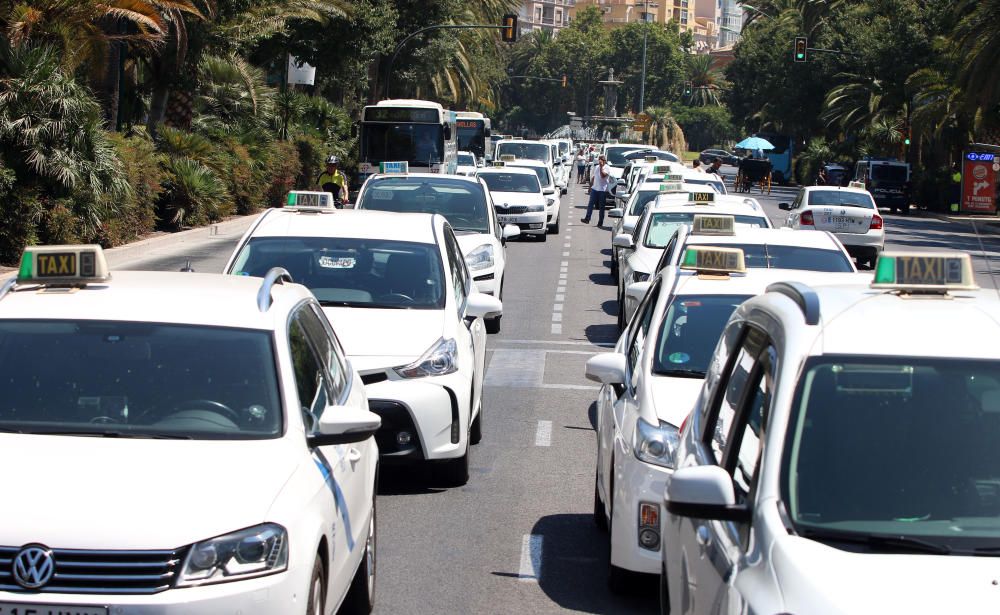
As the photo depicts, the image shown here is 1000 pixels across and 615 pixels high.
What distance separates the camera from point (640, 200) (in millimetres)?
24625

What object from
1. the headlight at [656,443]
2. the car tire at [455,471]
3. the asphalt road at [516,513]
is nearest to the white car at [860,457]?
the headlight at [656,443]

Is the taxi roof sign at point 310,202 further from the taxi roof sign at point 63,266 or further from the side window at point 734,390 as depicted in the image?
the side window at point 734,390

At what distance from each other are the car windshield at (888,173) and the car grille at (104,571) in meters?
53.1

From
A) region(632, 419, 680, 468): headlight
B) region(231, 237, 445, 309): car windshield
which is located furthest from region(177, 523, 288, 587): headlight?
region(231, 237, 445, 309): car windshield

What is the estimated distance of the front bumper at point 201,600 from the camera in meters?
4.18

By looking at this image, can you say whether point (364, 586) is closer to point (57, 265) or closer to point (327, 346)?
point (327, 346)

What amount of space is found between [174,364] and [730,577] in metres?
2.67

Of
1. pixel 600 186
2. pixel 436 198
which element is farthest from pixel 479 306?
pixel 600 186

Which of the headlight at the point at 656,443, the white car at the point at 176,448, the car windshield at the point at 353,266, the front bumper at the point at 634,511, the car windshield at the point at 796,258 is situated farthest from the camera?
the car windshield at the point at 796,258

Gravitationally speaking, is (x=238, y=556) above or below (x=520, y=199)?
below

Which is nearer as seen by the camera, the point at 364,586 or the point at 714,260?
the point at 364,586

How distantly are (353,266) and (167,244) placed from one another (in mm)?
17322

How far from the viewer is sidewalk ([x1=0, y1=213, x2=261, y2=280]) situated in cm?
2302

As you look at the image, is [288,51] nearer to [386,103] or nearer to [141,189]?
[386,103]
